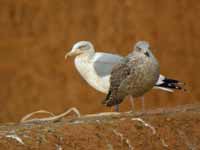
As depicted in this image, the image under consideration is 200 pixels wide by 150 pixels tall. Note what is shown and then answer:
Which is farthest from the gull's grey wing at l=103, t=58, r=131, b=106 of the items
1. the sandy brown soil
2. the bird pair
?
the sandy brown soil

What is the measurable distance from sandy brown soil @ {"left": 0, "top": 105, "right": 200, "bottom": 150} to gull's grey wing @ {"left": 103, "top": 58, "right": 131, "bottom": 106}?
0.19m

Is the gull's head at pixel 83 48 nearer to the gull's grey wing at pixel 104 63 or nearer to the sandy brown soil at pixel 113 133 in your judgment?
the gull's grey wing at pixel 104 63

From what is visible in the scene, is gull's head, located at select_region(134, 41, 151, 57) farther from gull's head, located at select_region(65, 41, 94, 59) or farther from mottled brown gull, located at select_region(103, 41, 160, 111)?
gull's head, located at select_region(65, 41, 94, 59)

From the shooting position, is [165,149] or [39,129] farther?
[165,149]

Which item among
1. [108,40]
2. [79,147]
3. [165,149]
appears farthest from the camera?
[108,40]

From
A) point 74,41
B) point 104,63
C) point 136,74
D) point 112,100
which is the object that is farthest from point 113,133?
point 74,41

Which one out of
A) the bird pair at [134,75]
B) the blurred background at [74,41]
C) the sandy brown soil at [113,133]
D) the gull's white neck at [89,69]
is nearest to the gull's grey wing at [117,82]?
the bird pair at [134,75]

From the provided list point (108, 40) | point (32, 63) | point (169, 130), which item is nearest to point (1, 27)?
point (32, 63)

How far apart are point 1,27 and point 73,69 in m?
0.56

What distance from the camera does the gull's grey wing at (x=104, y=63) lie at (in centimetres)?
312

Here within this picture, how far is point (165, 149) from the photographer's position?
2.02 metres

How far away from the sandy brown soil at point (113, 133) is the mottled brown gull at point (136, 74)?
0.36ft

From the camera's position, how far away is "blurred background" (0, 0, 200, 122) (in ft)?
17.2

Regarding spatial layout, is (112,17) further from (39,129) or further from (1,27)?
(39,129)
